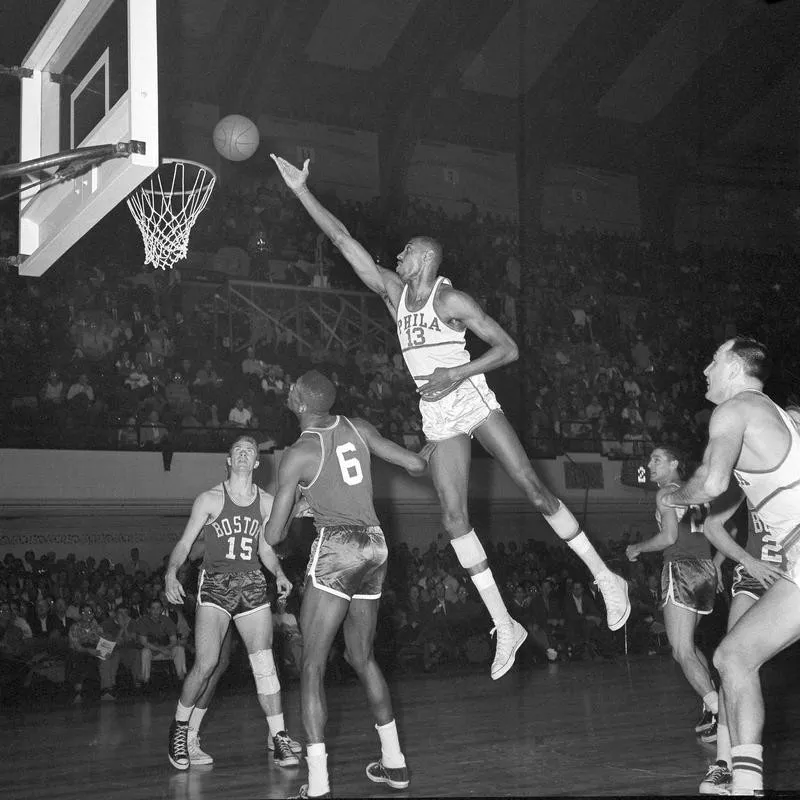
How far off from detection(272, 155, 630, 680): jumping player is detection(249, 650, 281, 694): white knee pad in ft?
5.87

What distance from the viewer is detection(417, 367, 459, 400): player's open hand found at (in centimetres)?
573

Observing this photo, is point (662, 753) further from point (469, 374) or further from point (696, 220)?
point (696, 220)

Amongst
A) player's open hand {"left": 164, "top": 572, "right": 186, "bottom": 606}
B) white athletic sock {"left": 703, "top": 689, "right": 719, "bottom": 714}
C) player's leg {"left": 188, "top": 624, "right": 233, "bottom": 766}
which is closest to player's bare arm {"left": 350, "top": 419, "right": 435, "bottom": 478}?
player's open hand {"left": 164, "top": 572, "right": 186, "bottom": 606}

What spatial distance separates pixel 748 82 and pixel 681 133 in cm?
176

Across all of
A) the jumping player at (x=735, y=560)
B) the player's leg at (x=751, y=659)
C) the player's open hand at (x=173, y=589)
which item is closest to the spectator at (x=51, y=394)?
the player's open hand at (x=173, y=589)

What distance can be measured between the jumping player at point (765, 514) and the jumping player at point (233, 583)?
338 cm

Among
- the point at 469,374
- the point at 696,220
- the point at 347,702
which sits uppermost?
the point at 696,220

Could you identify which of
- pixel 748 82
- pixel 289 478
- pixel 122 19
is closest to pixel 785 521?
pixel 289 478

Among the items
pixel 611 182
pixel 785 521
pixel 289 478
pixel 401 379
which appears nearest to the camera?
pixel 785 521

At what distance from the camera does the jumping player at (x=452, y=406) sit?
5.95m

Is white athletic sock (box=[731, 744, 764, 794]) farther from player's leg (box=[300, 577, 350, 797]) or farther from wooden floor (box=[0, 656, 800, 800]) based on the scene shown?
player's leg (box=[300, 577, 350, 797])

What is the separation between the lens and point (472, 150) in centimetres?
2217

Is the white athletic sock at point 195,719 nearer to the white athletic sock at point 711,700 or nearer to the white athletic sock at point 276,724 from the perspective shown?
the white athletic sock at point 276,724

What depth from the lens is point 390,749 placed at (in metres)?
5.74
